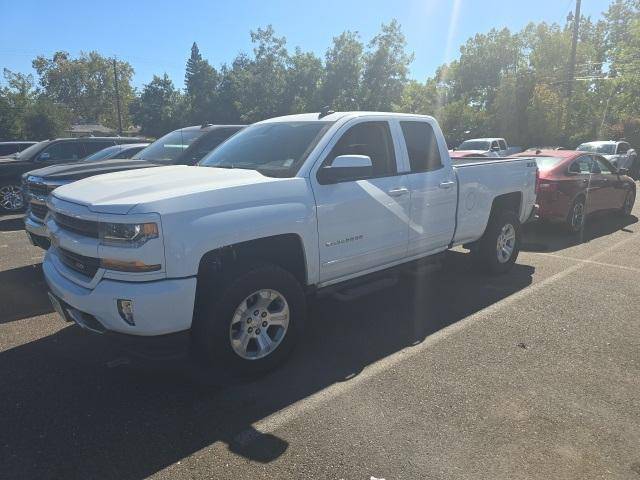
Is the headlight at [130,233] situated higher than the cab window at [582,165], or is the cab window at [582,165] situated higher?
the headlight at [130,233]

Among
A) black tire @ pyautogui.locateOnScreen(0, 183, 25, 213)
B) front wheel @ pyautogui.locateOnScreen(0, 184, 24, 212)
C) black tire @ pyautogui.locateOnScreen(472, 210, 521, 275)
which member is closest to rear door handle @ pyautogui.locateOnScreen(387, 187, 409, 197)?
black tire @ pyautogui.locateOnScreen(472, 210, 521, 275)

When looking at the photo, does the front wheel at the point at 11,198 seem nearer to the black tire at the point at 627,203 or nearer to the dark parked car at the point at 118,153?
the dark parked car at the point at 118,153

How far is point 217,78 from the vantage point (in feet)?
228

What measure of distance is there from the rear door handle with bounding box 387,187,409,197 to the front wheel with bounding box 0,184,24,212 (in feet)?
34.3

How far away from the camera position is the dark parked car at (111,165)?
21.0 ft

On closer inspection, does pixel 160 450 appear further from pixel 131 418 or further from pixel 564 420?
pixel 564 420

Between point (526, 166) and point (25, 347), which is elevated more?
point (526, 166)

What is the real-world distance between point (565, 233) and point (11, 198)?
1220cm

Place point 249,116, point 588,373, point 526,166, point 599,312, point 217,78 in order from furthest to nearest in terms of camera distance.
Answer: point 217,78, point 249,116, point 526,166, point 599,312, point 588,373

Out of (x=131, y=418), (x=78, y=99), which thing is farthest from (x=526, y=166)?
(x=78, y=99)

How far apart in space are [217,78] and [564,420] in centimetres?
7231

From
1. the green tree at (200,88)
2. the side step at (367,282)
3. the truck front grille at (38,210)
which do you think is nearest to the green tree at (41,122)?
the green tree at (200,88)

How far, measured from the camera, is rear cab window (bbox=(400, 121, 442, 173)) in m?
4.96

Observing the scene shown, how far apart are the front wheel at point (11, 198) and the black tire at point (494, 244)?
418 inches
